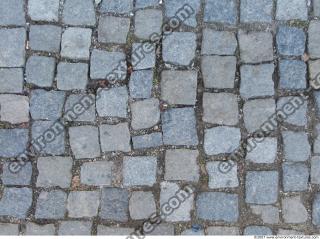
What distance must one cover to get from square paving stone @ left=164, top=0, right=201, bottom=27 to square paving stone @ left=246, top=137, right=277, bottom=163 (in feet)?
3.89

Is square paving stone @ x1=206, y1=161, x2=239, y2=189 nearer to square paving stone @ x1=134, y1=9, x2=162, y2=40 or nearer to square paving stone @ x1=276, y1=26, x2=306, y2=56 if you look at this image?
square paving stone @ x1=276, y1=26, x2=306, y2=56

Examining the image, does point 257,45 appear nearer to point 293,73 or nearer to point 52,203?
point 293,73

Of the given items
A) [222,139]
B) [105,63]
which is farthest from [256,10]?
[105,63]

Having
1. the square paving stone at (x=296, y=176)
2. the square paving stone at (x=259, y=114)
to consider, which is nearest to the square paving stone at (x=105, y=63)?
the square paving stone at (x=259, y=114)

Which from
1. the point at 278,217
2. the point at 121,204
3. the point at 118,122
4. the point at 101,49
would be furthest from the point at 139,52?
the point at 278,217

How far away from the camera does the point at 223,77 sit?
371cm

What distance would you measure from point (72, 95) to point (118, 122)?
477 millimetres

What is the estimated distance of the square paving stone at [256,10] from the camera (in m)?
3.66

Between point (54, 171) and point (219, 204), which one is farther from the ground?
point (54, 171)

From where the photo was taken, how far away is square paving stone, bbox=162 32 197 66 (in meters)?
3.69

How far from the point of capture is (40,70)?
147 inches

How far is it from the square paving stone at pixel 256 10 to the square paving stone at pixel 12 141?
7.27 ft

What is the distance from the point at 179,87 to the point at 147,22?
0.64 metres

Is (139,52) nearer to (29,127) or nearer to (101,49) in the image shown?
(101,49)
